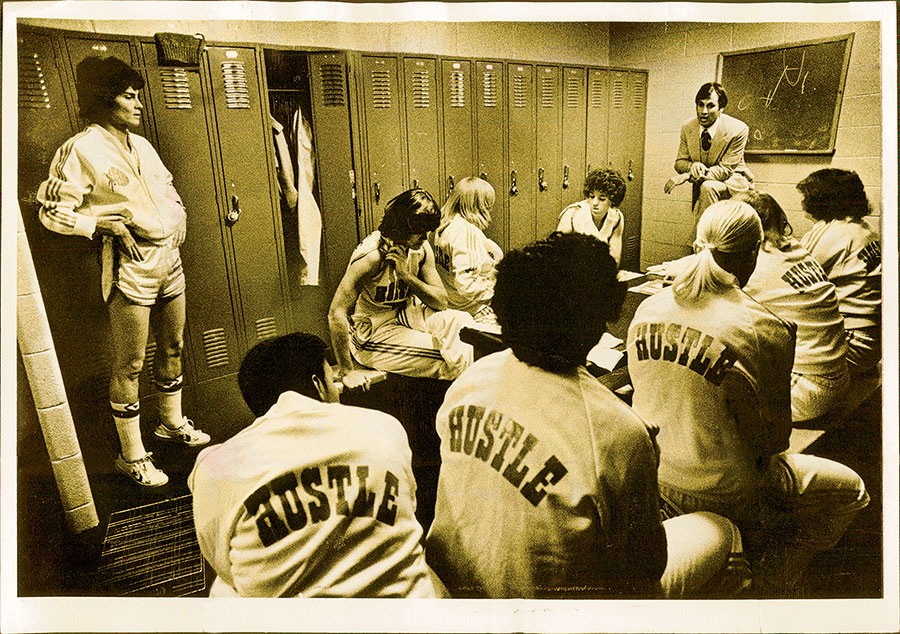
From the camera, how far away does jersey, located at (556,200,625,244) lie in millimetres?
1807

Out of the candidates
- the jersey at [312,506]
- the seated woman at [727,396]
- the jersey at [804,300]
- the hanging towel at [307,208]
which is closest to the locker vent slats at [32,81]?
the hanging towel at [307,208]

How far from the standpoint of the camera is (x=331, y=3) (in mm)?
1763

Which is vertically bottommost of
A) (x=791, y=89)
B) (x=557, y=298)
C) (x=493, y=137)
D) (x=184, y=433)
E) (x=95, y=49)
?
(x=184, y=433)

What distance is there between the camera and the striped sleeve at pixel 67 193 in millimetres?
1726

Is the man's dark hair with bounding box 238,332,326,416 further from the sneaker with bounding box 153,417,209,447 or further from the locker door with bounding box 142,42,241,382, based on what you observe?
the sneaker with bounding box 153,417,209,447

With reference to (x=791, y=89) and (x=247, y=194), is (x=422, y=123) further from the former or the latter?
(x=791, y=89)

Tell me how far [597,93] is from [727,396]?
3.26 feet

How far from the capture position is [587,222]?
182 cm

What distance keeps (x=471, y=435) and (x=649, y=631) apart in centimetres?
84

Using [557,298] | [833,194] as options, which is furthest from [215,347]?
[833,194]

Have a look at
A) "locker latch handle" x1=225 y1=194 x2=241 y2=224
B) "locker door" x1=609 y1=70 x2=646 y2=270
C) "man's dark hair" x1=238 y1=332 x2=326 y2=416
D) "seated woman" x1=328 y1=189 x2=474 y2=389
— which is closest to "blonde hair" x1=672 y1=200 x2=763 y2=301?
"locker door" x1=609 y1=70 x2=646 y2=270

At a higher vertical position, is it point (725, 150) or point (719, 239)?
point (725, 150)

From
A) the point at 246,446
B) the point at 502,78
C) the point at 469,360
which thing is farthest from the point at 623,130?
the point at 246,446

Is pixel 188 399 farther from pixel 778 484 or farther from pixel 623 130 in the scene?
pixel 778 484
